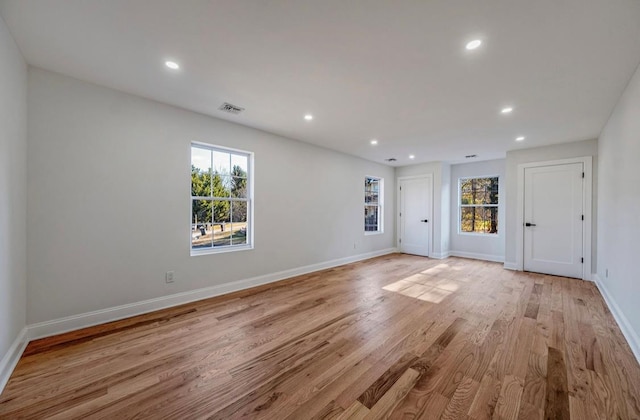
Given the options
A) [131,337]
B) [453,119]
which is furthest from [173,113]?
[453,119]

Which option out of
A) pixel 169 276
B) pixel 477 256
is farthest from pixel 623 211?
pixel 169 276

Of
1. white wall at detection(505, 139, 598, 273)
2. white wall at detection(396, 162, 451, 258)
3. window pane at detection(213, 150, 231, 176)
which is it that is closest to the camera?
window pane at detection(213, 150, 231, 176)

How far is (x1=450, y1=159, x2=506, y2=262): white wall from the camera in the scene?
5.97 m

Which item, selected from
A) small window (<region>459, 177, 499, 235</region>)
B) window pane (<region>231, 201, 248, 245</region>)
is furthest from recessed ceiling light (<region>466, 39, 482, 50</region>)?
small window (<region>459, 177, 499, 235</region>)

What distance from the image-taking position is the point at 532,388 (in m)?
1.72

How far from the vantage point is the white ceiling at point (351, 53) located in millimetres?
1643

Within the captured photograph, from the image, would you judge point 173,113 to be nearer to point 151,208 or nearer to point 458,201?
point 151,208

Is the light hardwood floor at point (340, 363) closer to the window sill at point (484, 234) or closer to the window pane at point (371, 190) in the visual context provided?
the window sill at point (484, 234)

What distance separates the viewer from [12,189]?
2010 millimetres

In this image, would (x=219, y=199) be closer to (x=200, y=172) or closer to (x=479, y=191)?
(x=200, y=172)

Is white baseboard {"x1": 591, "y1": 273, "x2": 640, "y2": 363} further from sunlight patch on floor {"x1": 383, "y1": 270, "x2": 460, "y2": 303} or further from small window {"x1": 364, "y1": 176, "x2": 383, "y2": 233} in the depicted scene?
small window {"x1": 364, "y1": 176, "x2": 383, "y2": 233}

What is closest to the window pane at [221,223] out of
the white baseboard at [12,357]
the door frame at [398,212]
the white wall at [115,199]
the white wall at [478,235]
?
the white wall at [115,199]

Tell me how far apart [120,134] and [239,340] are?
2523mm

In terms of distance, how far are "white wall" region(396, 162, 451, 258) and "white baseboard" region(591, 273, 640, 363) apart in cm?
287
